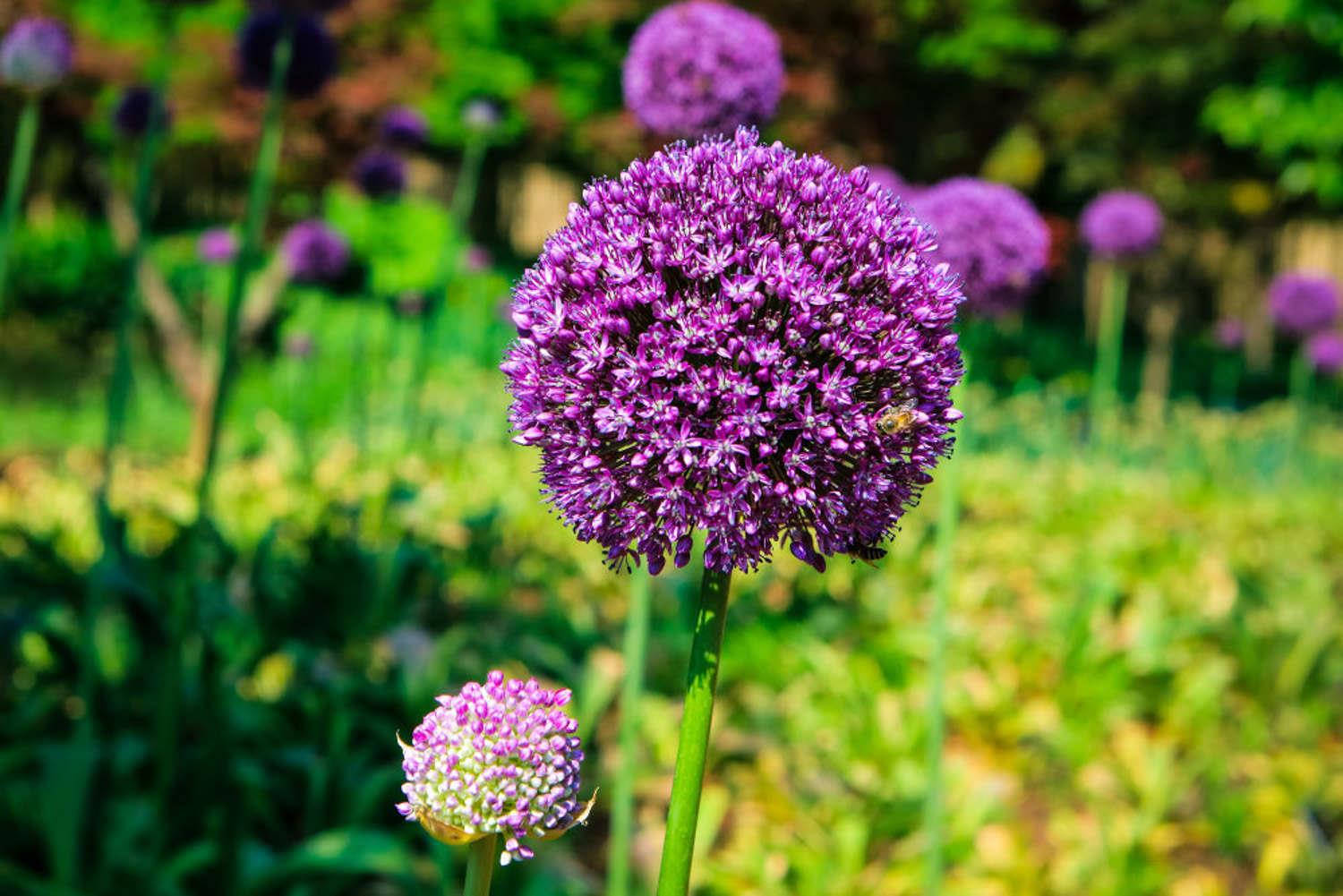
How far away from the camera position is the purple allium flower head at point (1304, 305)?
28.3 ft

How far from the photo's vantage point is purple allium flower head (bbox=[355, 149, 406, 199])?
5.31m

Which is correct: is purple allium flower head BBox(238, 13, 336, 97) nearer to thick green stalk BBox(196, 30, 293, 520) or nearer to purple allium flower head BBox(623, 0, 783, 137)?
thick green stalk BBox(196, 30, 293, 520)

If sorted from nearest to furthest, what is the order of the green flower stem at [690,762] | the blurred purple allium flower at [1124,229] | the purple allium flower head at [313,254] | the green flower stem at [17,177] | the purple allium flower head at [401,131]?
the green flower stem at [690,762]
the green flower stem at [17,177]
the purple allium flower head at [401,131]
the purple allium flower head at [313,254]
the blurred purple allium flower at [1124,229]

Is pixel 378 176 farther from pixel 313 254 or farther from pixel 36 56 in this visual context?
pixel 36 56

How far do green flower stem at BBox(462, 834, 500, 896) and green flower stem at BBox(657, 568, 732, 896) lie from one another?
172mm

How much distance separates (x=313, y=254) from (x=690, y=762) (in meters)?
6.25

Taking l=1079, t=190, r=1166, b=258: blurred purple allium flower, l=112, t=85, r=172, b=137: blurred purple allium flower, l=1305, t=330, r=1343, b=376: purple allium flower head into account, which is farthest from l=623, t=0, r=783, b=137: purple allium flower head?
l=1305, t=330, r=1343, b=376: purple allium flower head

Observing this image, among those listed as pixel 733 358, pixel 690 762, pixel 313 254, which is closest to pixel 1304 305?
pixel 313 254

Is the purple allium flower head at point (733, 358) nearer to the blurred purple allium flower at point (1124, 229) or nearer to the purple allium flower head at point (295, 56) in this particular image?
the purple allium flower head at point (295, 56)

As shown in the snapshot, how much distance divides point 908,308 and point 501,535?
5.03m

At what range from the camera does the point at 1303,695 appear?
504 cm

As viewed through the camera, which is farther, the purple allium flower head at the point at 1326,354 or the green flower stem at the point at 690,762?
the purple allium flower head at the point at 1326,354

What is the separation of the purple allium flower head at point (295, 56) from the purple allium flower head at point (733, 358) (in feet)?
9.27

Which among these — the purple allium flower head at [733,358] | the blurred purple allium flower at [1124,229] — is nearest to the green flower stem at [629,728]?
the purple allium flower head at [733,358]
